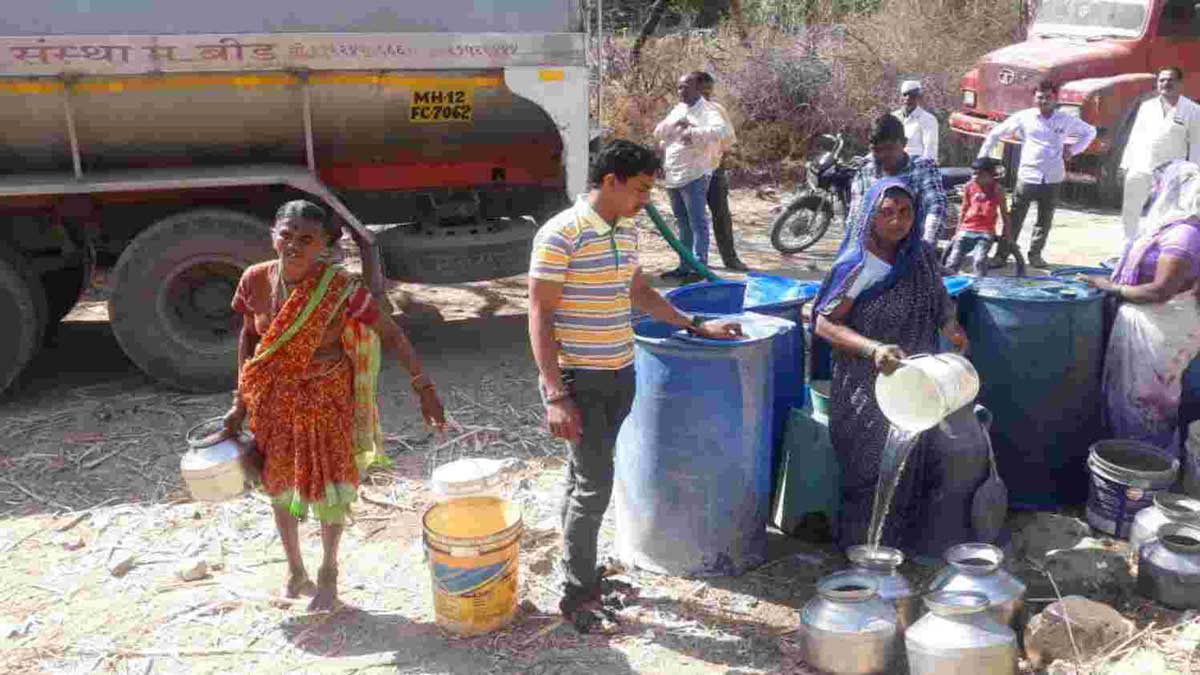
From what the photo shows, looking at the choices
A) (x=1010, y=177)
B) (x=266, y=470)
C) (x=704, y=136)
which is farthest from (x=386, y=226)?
(x=1010, y=177)

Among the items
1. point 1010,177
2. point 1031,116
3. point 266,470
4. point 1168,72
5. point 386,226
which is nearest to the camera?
point 266,470

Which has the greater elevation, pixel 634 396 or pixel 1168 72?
pixel 1168 72

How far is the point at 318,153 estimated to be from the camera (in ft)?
21.2

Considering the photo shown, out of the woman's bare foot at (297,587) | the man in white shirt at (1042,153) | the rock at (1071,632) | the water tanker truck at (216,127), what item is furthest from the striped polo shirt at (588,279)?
the man in white shirt at (1042,153)

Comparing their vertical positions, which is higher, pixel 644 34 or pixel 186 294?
pixel 644 34

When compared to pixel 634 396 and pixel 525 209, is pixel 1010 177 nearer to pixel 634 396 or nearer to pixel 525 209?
pixel 525 209

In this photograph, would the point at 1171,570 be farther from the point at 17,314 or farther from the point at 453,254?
the point at 17,314

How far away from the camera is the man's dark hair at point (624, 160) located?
333cm

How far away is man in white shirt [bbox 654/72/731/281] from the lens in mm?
8312

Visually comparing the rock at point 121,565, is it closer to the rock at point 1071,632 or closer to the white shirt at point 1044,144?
the rock at point 1071,632

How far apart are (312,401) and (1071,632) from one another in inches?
96.7

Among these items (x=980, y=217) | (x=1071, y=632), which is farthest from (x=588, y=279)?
(x=980, y=217)

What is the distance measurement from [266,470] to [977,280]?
287cm

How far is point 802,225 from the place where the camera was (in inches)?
384
